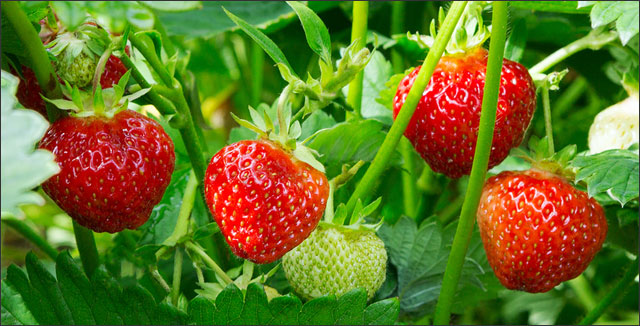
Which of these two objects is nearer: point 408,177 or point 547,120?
point 547,120

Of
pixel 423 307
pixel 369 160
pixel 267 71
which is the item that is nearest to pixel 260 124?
pixel 369 160

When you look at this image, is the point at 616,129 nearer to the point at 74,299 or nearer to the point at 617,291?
the point at 617,291

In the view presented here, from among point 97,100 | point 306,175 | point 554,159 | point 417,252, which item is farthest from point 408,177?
point 97,100

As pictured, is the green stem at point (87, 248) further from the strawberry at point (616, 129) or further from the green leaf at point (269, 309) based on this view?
the strawberry at point (616, 129)

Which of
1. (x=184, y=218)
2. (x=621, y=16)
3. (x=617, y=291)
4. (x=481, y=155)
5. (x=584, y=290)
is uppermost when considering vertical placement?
(x=621, y=16)

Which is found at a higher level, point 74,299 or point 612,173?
point 612,173

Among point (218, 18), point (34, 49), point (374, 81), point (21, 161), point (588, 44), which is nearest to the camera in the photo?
point (21, 161)
